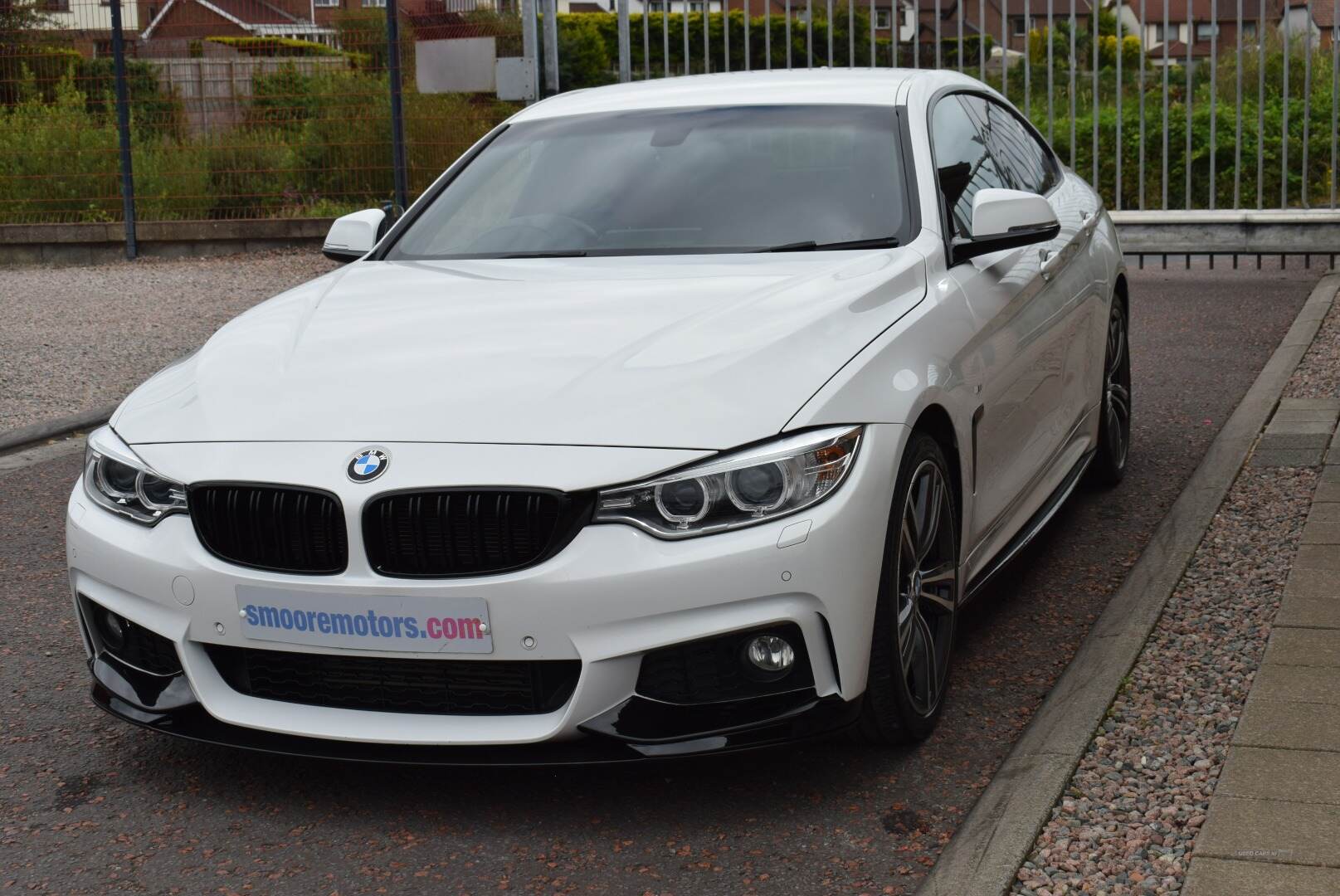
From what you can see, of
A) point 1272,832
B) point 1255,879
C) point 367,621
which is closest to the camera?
point 1255,879

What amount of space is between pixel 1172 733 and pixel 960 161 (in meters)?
1.97

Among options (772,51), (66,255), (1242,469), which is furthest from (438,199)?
(66,255)

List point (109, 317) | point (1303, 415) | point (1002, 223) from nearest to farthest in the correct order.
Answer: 1. point (1002, 223)
2. point (1303, 415)
3. point (109, 317)

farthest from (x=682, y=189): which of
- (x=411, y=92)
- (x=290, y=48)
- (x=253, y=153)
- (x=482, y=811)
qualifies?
(x=253, y=153)

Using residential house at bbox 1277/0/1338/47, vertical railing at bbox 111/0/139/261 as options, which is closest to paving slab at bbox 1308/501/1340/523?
residential house at bbox 1277/0/1338/47

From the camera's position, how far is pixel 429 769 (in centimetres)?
384

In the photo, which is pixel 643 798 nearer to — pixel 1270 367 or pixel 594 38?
pixel 1270 367

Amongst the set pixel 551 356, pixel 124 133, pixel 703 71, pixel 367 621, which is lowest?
pixel 367 621

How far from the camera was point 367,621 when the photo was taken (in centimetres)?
332

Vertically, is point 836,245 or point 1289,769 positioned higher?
point 836,245

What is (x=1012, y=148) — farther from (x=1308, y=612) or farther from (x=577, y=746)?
(x=577, y=746)

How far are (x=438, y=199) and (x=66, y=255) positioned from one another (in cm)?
1143

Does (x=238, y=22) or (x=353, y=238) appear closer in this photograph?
(x=353, y=238)

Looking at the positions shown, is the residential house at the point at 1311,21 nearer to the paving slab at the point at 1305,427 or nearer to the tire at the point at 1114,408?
the paving slab at the point at 1305,427
